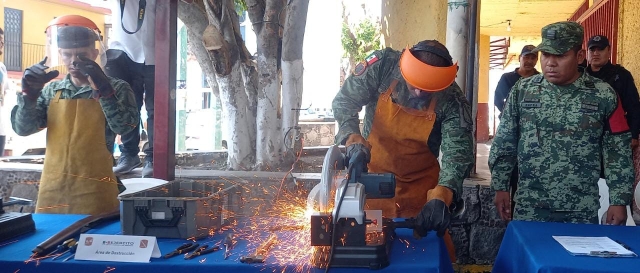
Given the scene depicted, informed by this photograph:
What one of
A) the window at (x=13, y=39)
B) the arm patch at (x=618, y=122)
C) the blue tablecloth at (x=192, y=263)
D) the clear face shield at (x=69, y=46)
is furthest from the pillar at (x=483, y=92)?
the window at (x=13, y=39)

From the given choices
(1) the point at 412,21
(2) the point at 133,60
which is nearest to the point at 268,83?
(2) the point at 133,60

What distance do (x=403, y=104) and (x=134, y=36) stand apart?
285 cm

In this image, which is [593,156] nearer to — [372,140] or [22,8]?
[372,140]

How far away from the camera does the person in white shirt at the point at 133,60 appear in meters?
4.92

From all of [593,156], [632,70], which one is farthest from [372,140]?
[632,70]

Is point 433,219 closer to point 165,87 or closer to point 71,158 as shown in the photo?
point 165,87

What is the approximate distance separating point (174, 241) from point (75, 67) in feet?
4.40

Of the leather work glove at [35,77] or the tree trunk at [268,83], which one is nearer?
the leather work glove at [35,77]

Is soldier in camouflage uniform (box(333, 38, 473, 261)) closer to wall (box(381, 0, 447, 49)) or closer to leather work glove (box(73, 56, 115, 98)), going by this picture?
leather work glove (box(73, 56, 115, 98))

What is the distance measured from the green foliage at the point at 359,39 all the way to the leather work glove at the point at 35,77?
1416 cm

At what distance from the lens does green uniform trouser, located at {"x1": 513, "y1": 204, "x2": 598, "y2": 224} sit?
3252mm

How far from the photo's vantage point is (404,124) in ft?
10.6

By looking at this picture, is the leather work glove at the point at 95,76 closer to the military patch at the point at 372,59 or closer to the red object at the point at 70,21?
the red object at the point at 70,21

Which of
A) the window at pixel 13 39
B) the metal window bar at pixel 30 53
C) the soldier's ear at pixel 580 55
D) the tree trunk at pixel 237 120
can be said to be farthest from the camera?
the metal window bar at pixel 30 53
